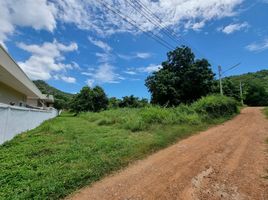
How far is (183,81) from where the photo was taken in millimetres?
21422

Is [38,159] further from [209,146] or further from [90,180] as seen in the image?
[209,146]

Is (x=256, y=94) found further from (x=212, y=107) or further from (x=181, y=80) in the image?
(x=212, y=107)

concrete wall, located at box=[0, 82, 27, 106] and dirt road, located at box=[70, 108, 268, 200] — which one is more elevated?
concrete wall, located at box=[0, 82, 27, 106]

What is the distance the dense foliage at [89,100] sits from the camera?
32594 mm

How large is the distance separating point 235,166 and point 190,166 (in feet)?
3.47

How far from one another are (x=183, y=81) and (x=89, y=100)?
56.1ft

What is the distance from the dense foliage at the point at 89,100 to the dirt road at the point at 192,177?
90.8 feet

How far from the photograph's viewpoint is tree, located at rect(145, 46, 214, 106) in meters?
21.1

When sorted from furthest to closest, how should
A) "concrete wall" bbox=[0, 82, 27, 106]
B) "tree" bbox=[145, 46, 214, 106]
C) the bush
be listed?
"tree" bbox=[145, 46, 214, 106] → "concrete wall" bbox=[0, 82, 27, 106] → the bush

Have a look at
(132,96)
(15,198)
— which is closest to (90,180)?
(15,198)

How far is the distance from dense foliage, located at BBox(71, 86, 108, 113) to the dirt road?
1089 inches

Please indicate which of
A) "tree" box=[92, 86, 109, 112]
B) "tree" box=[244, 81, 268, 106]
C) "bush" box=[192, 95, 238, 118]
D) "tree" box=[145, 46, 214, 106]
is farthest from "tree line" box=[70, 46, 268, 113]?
"tree" box=[244, 81, 268, 106]

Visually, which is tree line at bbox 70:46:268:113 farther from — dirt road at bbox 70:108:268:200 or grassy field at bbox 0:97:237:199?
dirt road at bbox 70:108:268:200

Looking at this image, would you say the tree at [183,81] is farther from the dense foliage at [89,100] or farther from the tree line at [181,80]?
the dense foliage at [89,100]
